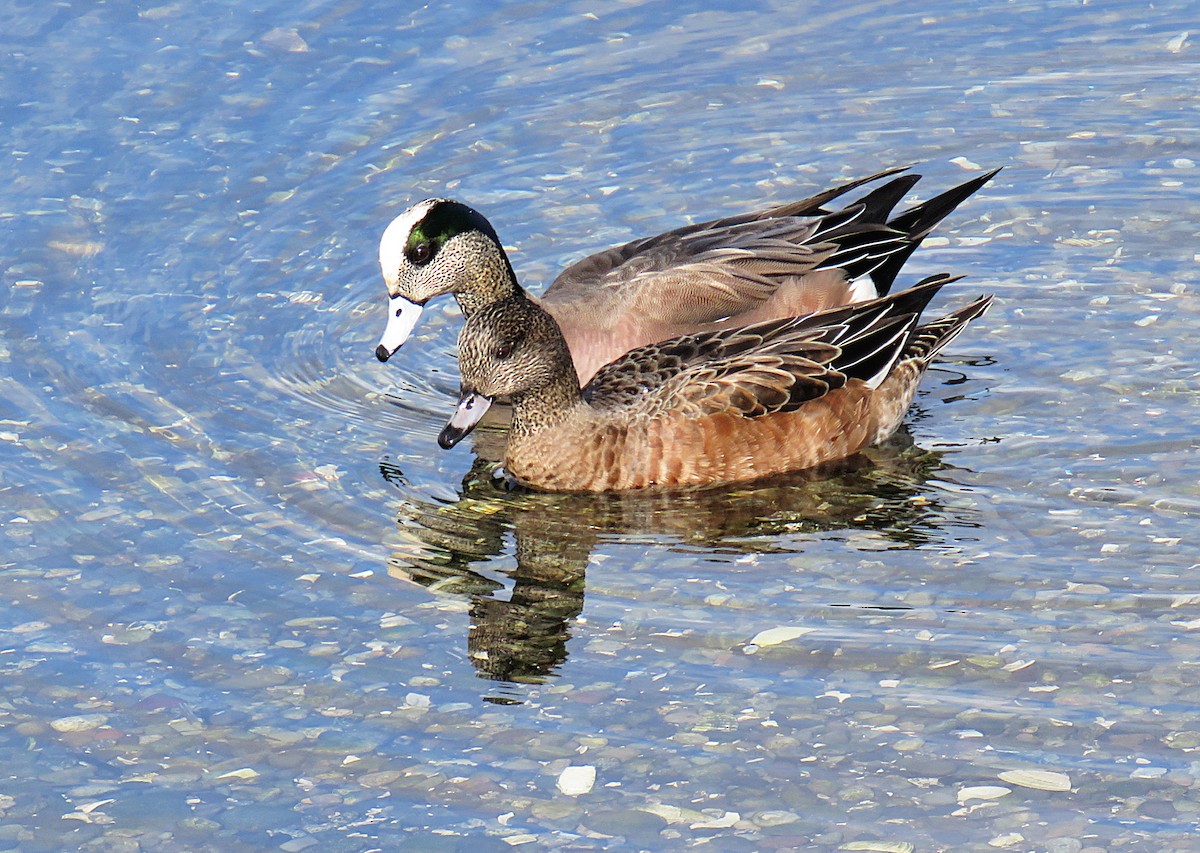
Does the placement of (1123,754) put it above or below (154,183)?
below

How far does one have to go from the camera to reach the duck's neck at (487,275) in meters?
10.2

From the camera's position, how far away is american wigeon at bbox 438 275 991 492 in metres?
9.36

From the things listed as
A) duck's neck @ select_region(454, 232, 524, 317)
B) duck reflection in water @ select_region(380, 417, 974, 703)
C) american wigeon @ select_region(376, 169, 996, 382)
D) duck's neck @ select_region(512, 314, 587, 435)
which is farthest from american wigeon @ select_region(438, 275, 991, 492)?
duck's neck @ select_region(454, 232, 524, 317)

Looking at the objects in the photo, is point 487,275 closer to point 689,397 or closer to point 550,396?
point 550,396

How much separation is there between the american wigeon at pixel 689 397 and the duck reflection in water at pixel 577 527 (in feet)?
0.39

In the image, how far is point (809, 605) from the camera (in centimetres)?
791

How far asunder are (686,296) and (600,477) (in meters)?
1.35

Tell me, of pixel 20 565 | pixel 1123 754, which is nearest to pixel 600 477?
pixel 20 565

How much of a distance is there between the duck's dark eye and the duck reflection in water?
113 cm

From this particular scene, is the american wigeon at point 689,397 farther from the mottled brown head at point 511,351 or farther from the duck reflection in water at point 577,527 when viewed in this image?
the duck reflection in water at point 577,527

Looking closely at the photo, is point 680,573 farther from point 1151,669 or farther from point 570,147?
point 570,147

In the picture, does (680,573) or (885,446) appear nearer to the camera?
(680,573)

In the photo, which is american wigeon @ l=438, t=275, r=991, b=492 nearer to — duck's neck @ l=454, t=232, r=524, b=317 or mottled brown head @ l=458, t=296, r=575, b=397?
mottled brown head @ l=458, t=296, r=575, b=397

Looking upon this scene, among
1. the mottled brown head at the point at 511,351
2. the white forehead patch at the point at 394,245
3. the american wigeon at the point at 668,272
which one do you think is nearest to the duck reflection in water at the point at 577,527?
the mottled brown head at the point at 511,351
